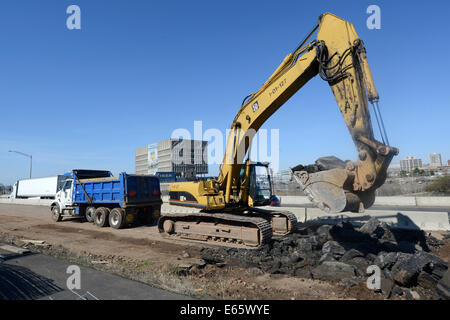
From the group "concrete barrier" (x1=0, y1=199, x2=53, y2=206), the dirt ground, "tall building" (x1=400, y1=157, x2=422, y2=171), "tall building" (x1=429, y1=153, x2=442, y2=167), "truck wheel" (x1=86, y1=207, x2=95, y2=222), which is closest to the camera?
the dirt ground

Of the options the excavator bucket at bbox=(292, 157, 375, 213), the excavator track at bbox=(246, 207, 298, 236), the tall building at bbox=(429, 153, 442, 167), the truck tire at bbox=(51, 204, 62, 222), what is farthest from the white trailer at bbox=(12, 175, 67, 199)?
the tall building at bbox=(429, 153, 442, 167)

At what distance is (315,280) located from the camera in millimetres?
5715

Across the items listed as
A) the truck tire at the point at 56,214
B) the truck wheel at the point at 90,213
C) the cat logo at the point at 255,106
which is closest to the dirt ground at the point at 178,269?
the truck wheel at the point at 90,213

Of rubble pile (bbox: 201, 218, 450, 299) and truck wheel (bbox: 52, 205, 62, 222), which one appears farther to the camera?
truck wheel (bbox: 52, 205, 62, 222)

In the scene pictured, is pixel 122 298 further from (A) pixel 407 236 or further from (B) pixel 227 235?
(A) pixel 407 236

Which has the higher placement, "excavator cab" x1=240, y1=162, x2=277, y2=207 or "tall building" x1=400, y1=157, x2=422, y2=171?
"tall building" x1=400, y1=157, x2=422, y2=171

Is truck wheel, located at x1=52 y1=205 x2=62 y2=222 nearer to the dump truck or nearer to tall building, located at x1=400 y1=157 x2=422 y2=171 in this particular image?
the dump truck

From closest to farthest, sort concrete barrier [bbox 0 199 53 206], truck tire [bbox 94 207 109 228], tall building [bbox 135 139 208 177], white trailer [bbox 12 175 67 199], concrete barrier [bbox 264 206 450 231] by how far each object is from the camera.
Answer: concrete barrier [bbox 264 206 450 231], truck tire [bbox 94 207 109 228], concrete barrier [bbox 0 199 53 206], white trailer [bbox 12 175 67 199], tall building [bbox 135 139 208 177]

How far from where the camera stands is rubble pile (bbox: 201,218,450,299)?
504 centimetres

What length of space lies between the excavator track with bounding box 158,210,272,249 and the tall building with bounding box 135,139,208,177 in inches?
1079

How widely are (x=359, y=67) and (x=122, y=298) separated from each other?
6449mm

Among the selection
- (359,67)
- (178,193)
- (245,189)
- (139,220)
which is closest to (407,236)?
(245,189)

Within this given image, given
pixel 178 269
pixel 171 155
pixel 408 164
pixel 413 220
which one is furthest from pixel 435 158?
pixel 178 269

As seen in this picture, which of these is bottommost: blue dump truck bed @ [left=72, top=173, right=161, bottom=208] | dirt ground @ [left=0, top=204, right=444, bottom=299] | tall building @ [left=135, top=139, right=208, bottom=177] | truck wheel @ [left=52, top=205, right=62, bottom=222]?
dirt ground @ [left=0, top=204, right=444, bottom=299]
